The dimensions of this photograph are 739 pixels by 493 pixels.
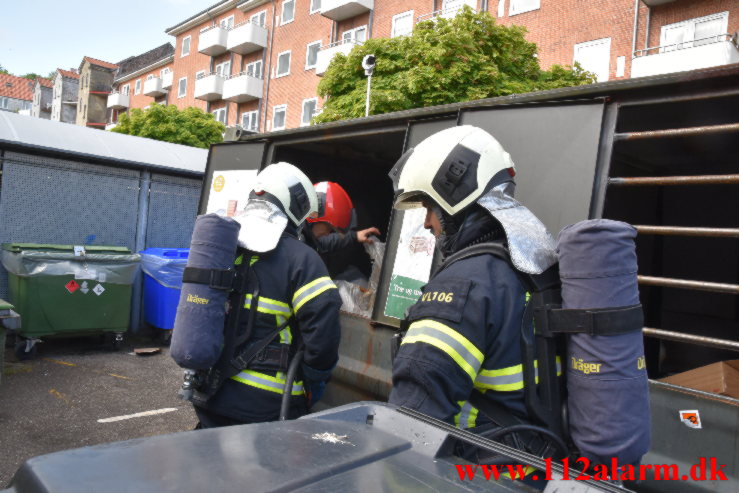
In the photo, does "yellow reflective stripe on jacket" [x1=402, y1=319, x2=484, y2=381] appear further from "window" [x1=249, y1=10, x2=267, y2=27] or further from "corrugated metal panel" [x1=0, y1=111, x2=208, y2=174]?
"window" [x1=249, y1=10, x2=267, y2=27]

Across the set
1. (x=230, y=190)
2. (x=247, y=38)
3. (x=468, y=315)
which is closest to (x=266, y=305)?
(x=468, y=315)

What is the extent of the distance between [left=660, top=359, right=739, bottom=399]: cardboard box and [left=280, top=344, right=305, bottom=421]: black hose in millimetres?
1830

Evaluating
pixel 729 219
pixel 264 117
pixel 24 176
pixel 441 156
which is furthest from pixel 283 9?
pixel 441 156

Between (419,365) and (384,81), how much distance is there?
40.0 ft

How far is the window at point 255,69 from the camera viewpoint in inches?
1148

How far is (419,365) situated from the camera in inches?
60.2

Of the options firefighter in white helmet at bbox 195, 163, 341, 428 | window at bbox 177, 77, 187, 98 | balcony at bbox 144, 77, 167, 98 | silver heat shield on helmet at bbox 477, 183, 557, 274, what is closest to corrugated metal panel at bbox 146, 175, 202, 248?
firefighter in white helmet at bbox 195, 163, 341, 428

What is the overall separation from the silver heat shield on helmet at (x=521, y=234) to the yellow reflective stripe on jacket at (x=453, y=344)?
0.94 feet

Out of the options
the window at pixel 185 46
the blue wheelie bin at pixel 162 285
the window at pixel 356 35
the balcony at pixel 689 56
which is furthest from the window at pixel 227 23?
the blue wheelie bin at pixel 162 285

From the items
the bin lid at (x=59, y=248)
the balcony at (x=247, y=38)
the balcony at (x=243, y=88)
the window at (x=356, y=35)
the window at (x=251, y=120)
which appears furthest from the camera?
the window at (x=251, y=120)

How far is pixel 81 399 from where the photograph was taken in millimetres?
5504

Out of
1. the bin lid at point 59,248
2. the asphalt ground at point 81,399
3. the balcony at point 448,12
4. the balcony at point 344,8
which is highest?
the balcony at point 344,8

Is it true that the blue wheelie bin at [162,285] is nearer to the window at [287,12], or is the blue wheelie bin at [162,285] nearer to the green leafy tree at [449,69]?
the green leafy tree at [449,69]

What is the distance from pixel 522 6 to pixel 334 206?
15067mm
